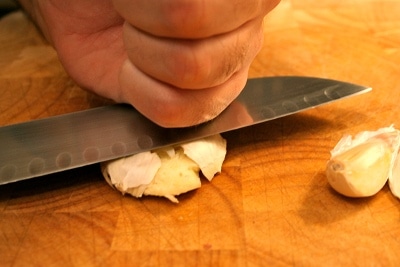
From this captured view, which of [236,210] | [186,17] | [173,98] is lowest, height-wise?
[236,210]

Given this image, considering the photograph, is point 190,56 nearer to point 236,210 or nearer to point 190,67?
point 190,67

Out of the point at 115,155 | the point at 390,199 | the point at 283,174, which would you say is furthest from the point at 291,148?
the point at 115,155

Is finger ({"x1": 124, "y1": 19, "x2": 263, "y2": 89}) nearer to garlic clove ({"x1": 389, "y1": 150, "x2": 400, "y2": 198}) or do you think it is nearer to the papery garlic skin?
the papery garlic skin

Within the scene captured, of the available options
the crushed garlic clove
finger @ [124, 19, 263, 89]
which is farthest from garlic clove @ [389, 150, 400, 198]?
finger @ [124, 19, 263, 89]

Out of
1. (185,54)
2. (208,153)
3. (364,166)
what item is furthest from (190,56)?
(364,166)

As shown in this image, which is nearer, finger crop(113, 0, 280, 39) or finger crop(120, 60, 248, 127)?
finger crop(113, 0, 280, 39)

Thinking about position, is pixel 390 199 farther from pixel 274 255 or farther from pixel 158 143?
pixel 158 143
